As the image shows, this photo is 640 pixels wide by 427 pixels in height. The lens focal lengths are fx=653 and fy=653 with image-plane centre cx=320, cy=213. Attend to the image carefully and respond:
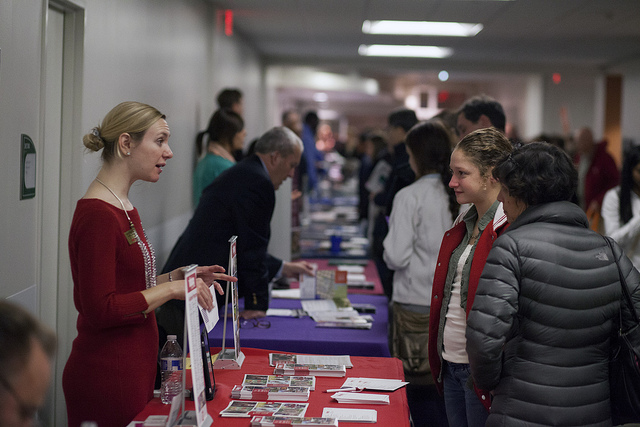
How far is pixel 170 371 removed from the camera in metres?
2.20

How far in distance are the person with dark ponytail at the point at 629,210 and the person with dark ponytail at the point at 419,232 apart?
5.45 feet

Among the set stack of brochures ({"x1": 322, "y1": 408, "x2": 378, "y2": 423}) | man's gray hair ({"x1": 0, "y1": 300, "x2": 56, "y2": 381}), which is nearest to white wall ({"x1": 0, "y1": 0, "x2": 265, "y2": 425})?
stack of brochures ({"x1": 322, "y1": 408, "x2": 378, "y2": 423})

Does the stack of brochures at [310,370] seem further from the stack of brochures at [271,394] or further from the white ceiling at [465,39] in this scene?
the white ceiling at [465,39]

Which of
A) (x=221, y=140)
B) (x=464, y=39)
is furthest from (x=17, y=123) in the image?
(x=464, y=39)

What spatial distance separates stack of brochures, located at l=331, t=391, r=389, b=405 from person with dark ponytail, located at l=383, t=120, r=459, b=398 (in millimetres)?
1003

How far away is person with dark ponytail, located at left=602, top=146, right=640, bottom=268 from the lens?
417cm

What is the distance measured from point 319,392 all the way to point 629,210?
2935 millimetres

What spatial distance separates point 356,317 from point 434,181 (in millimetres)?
796

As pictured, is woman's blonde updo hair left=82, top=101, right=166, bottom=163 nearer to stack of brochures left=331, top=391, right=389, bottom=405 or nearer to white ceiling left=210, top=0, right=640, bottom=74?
stack of brochures left=331, top=391, right=389, bottom=405

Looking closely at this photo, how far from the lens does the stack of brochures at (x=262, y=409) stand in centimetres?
198

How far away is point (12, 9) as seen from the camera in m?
2.41

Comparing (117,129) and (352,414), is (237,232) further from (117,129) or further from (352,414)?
(352,414)

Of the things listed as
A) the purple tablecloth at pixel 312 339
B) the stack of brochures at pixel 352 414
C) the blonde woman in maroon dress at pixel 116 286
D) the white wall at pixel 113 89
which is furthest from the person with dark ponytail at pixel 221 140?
the stack of brochures at pixel 352 414

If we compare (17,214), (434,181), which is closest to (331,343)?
(434,181)
